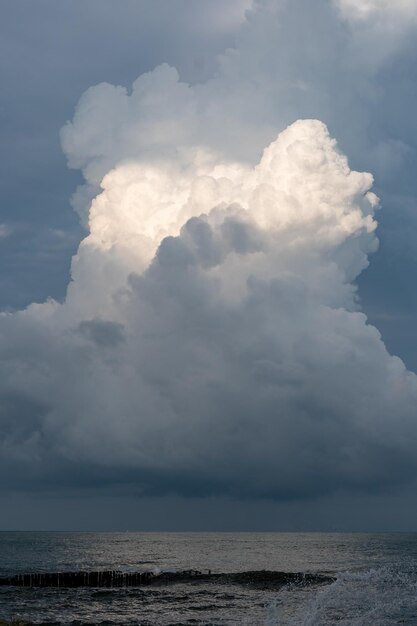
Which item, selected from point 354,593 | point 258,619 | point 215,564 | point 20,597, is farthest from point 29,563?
point 258,619

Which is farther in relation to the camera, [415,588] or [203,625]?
[415,588]

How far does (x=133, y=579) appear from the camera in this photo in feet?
250

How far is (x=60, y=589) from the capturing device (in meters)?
70.8

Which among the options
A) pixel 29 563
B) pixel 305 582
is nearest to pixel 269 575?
pixel 305 582

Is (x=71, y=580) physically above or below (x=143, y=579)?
above

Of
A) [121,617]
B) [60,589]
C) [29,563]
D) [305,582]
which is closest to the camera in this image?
[121,617]

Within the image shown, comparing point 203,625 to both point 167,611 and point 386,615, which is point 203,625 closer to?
point 167,611

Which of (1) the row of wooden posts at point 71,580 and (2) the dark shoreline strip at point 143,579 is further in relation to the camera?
(2) the dark shoreline strip at point 143,579

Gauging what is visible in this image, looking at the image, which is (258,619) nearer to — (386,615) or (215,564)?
(386,615)

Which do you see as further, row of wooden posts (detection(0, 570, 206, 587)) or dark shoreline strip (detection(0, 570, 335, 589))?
dark shoreline strip (detection(0, 570, 335, 589))

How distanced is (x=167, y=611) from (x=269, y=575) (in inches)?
1307

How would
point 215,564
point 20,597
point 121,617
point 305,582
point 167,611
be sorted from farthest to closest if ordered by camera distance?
point 215,564 → point 305,582 → point 20,597 → point 167,611 → point 121,617

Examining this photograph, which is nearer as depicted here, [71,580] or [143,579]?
[71,580]

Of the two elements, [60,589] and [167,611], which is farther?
[60,589]
